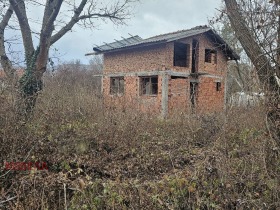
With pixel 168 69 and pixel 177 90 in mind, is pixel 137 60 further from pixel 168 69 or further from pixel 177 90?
pixel 177 90

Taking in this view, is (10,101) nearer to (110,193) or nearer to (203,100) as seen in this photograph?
(110,193)

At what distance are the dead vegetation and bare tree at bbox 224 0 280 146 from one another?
582mm

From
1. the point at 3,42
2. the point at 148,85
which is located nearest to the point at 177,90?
the point at 148,85

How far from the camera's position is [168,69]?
53.4ft

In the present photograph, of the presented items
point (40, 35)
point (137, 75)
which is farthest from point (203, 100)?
point (40, 35)

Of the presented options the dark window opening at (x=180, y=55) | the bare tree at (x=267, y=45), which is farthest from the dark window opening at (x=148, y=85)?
the bare tree at (x=267, y=45)

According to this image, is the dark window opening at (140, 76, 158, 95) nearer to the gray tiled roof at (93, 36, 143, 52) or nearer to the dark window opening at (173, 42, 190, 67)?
the dark window opening at (173, 42, 190, 67)

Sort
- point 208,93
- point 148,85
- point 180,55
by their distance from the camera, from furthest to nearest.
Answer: point 180,55 < point 208,93 < point 148,85

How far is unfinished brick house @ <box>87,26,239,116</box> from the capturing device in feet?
53.1

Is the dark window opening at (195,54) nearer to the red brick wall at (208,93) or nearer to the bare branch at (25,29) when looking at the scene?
the red brick wall at (208,93)

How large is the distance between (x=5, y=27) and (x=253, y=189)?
10294 mm

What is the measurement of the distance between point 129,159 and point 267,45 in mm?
4018

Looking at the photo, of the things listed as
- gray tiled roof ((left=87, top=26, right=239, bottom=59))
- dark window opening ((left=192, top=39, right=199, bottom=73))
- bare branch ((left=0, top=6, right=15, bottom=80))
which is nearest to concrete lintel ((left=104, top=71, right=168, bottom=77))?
gray tiled roof ((left=87, top=26, right=239, bottom=59))

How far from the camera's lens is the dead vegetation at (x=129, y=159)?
12.9ft
